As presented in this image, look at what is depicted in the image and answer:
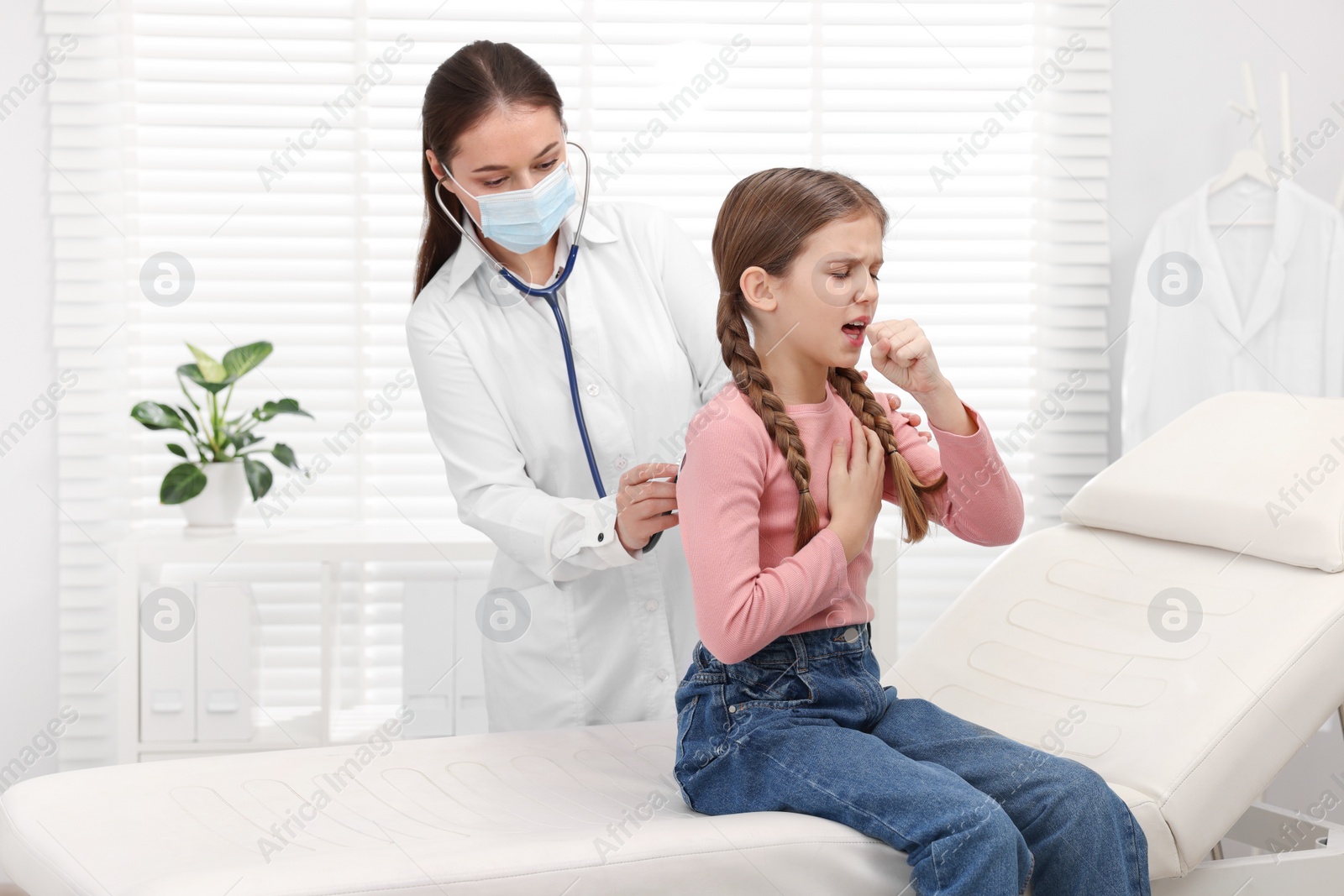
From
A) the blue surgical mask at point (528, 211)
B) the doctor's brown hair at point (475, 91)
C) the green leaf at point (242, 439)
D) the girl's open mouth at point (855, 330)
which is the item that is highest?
the doctor's brown hair at point (475, 91)

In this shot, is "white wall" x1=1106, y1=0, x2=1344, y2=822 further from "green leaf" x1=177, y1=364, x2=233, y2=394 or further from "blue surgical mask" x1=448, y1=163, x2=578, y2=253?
"green leaf" x1=177, y1=364, x2=233, y2=394

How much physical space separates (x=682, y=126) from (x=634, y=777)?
171cm

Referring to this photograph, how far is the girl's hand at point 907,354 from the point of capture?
45.4 inches

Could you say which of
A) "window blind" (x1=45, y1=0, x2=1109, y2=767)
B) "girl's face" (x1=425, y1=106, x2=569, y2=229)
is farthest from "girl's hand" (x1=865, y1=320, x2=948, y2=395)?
"window blind" (x1=45, y1=0, x2=1109, y2=767)

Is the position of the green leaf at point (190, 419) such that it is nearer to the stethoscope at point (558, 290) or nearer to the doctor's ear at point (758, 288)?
the stethoscope at point (558, 290)

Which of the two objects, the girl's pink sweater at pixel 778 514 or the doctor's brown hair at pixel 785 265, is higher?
the doctor's brown hair at pixel 785 265

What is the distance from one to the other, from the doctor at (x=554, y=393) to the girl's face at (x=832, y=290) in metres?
0.32

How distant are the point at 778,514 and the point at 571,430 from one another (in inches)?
16.0

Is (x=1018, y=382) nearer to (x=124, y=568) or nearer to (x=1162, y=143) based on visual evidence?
(x=1162, y=143)

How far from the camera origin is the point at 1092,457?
A: 8.94 feet

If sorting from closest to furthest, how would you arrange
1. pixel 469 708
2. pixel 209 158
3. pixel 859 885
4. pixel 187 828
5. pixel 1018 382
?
pixel 859 885 < pixel 187 828 < pixel 469 708 < pixel 209 158 < pixel 1018 382

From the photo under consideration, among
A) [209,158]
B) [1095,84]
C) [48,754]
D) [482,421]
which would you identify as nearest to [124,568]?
[48,754]

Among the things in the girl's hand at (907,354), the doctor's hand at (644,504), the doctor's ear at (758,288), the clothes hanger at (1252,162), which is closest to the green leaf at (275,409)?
the doctor's hand at (644,504)

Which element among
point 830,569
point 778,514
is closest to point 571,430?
point 778,514
